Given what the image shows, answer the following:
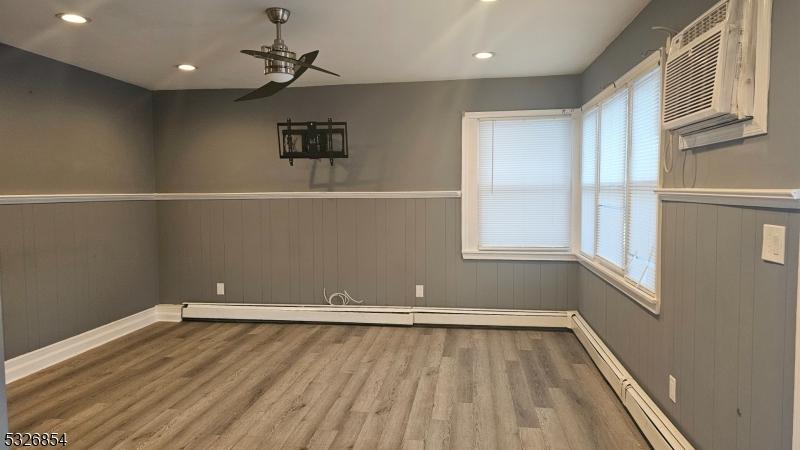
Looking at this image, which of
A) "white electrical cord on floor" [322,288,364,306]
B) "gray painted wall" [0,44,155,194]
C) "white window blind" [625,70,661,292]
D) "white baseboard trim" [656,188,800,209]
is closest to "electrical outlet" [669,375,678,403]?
"white window blind" [625,70,661,292]

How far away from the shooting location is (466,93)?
446 cm

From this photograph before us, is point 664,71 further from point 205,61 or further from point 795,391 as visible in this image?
point 205,61

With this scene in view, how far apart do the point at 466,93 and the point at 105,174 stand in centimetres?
336

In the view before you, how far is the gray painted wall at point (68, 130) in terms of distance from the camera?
11.1 ft

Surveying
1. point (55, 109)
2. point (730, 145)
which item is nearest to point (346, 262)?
point (55, 109)

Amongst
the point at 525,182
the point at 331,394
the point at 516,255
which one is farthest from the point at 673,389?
the point at 525,182

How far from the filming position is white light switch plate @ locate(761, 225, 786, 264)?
1487mm

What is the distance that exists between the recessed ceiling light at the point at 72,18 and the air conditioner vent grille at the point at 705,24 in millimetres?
Answer: 3241

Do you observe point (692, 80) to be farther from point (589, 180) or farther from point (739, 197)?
point (589, 180)

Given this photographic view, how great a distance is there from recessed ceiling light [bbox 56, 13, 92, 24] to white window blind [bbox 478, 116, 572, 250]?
3126 millimetres

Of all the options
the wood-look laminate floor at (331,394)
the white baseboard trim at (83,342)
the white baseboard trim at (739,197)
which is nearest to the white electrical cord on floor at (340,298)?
the wood-look laminate floor at (331,394)

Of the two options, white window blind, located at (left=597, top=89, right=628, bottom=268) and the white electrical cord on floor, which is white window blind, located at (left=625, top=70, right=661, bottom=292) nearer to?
white window blind, located at (left=597, top=89, right=628, bottom=268)

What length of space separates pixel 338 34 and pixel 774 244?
8.71 feet

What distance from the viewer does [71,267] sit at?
3879 millimetres
